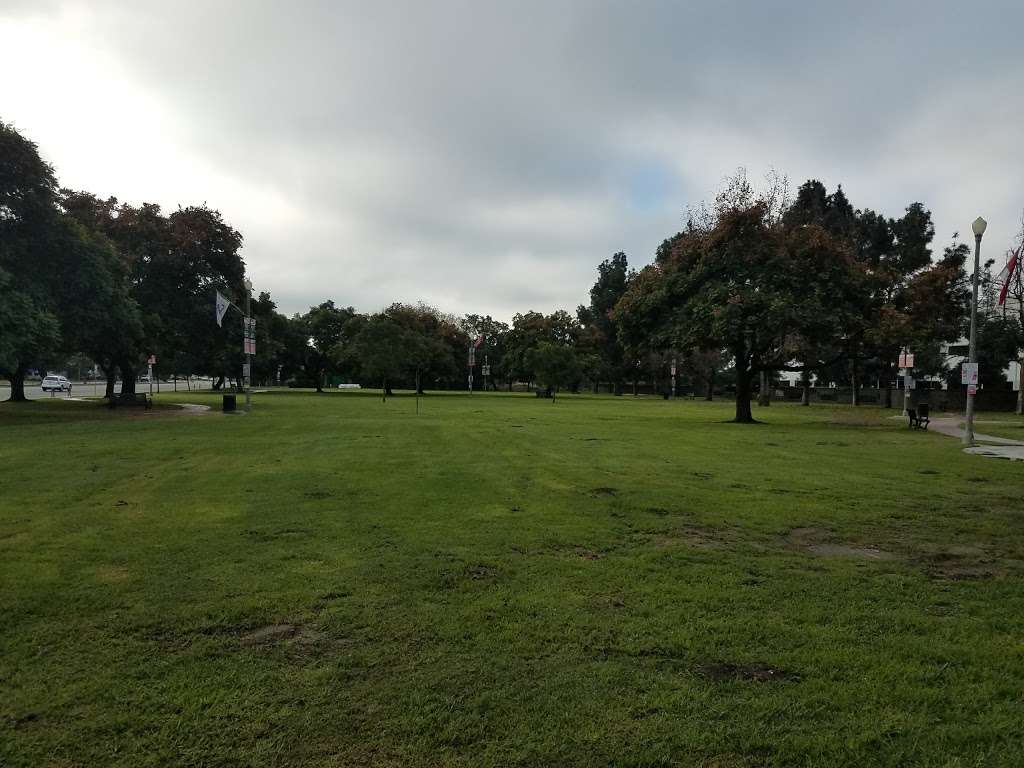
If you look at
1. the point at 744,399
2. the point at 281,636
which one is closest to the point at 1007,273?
the point at 744,399

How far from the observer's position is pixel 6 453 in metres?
13.2

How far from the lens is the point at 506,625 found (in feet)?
14.3

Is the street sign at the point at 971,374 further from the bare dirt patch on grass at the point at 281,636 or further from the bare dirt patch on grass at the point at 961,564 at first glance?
the bare dirt patch on grass at the point at 281,636

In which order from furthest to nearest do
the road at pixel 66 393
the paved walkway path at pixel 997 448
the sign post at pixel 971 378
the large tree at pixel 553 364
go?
the large tree at pixel 553 364, the road at pixel 66 393, the sign post at pixel 971 378, the paved walkway path at pixel 997 448

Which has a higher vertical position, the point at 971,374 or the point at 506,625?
the point at 971,374

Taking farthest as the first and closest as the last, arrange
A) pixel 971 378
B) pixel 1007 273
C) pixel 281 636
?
pixel 1007 273
pixel 971 378
pixel 281 636

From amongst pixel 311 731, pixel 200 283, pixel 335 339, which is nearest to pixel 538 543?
pixel 311 731

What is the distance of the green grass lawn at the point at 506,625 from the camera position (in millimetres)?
3078

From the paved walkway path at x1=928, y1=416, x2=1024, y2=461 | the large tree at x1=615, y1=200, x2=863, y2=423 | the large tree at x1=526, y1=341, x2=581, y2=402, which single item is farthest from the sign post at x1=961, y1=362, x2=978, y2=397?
the large tree at x1=526, y1=341, x2=581, y2=402

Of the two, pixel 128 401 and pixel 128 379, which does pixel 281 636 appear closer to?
pixel 128 401

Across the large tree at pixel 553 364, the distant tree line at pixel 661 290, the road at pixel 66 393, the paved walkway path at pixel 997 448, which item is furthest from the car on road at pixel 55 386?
the paved walkway path at pixel 997 448

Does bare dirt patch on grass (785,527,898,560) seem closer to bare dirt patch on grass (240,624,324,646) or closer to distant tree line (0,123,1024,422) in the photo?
bare dirt patch on grass (240,624,324,646)

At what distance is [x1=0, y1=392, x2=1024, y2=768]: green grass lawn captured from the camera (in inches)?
121

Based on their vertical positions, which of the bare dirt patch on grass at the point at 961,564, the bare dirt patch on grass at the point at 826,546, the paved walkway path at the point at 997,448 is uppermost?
the paved walkway path at the point at 997,448
